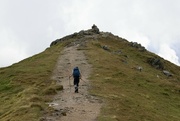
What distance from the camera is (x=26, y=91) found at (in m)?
45.7

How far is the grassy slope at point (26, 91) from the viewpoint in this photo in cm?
3434

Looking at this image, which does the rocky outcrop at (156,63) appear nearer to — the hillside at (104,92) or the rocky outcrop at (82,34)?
the hillside at (104,92)

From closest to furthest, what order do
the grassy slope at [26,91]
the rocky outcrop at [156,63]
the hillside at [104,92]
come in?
the grassy slope at [26,91] < the hillside at [104,92] < the rocky outcrop at [156,63]

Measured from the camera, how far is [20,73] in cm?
6681

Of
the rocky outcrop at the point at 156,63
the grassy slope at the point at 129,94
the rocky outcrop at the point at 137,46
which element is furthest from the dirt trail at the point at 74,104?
the rocky outcrop at the point at 137,46

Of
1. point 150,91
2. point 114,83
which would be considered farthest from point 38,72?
point 150,91

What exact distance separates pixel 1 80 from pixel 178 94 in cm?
3165

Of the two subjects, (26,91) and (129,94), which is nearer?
(26,91)

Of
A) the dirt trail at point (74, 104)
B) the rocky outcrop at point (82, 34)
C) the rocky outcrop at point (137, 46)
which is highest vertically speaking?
the rocky outcrop at point (82, 34)

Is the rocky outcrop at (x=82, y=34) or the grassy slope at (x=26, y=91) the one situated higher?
the rocky outcrop at (x=82, y=34)

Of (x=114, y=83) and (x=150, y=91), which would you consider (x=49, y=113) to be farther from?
(x=150, y=91)

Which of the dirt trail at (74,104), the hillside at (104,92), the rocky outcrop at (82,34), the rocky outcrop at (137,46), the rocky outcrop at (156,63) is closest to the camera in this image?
the dirt trail at (74,104)

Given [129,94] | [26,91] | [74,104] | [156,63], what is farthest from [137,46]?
[74,104]

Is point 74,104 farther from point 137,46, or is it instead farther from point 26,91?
point 137,46
